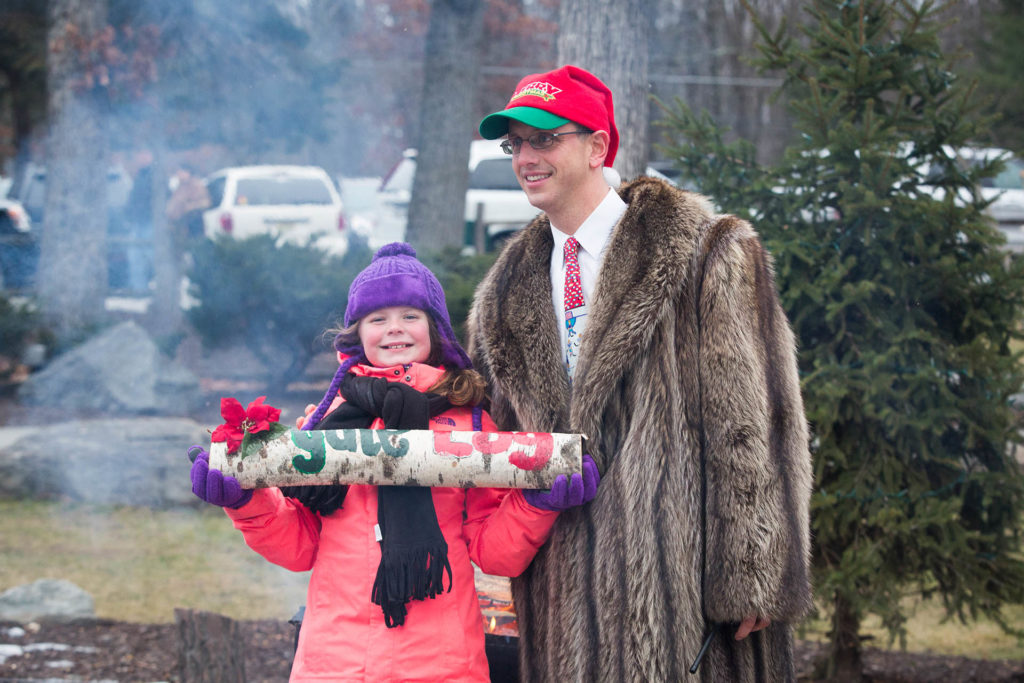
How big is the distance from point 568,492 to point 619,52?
11.4 feet

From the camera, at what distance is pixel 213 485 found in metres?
2.32

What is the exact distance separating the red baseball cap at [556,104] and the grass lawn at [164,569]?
2.97 meters

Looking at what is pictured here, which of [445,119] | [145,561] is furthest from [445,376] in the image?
[445,119]

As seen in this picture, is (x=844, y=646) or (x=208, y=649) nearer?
(x=208, y=649)

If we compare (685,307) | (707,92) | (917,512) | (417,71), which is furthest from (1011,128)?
(685,307)

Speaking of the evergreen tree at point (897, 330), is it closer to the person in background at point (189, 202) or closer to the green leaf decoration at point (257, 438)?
the green leaf decoration at point (257, 438)

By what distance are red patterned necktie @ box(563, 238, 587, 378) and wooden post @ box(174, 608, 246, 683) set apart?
2.28 meters

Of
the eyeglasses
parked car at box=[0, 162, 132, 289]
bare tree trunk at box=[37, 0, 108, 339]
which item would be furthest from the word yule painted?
parked car at box=[0, 162, 132, 289]

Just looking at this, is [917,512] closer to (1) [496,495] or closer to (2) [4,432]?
(1) [496,495]

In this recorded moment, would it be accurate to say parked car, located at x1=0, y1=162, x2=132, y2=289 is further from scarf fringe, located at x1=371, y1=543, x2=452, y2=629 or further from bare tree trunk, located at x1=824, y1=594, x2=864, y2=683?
scarf fringe, located at x1=371, y1=543, x2=452, y2=629

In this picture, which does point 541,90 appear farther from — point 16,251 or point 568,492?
point 16,251

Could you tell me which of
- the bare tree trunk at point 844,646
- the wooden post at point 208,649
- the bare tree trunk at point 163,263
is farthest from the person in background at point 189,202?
the bare tree trunk at point 844,646

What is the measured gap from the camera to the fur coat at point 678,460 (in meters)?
2.41

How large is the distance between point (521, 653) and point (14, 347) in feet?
28.1
